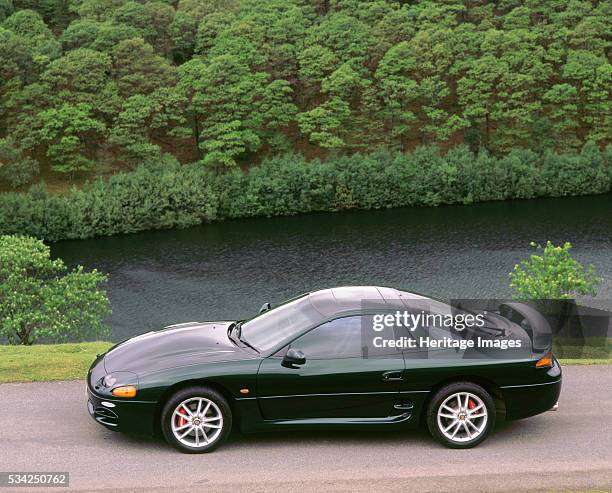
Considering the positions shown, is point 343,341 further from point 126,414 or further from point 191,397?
point 126,414

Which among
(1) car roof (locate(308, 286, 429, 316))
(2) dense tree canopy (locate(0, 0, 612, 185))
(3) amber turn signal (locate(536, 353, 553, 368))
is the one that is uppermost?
(2) dense tree canopy (locate(0, 0, 612, 185))

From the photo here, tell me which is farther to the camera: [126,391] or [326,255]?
[326,255]

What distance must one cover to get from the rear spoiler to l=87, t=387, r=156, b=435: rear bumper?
4756 mm

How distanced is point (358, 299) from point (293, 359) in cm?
133

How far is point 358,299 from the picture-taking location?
10.4 metres

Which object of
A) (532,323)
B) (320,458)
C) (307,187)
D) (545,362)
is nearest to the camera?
(320,458)

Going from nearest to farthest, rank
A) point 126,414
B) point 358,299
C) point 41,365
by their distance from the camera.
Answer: point 126,414
point 358,299
point 41,365

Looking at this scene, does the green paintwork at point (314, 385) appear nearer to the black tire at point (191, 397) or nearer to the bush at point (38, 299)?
the black tire at point (191, 397)

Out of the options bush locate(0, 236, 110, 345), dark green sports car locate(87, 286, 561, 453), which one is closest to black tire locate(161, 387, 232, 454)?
dark green sports car locate(87, 286, 561, 453)

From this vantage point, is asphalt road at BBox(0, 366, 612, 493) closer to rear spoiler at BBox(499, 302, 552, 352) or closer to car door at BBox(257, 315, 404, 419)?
car door at BBox(257, 315, 404, 419)

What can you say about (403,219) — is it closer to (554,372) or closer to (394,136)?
(394,136)

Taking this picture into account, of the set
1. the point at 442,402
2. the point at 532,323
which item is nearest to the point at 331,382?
the point at 442,402

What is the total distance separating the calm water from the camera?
3822 cm

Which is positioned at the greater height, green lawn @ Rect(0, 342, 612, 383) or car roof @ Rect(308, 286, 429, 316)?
car roof @ Rect(308, 286, 429, 316)
